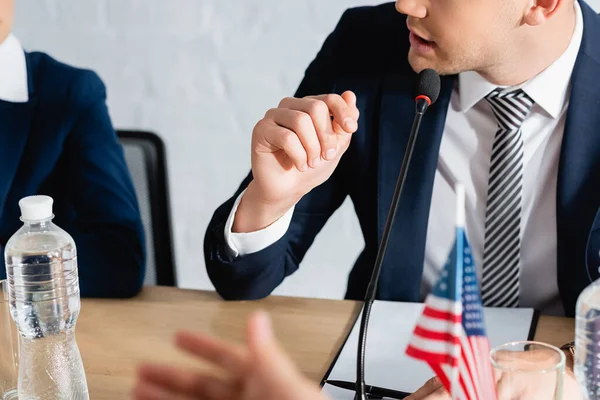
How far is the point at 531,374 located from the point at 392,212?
0.23 meters

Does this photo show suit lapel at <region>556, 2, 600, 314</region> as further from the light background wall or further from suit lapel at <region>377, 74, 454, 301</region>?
the light background wall

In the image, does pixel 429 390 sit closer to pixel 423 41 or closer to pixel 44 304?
pixel 44 304

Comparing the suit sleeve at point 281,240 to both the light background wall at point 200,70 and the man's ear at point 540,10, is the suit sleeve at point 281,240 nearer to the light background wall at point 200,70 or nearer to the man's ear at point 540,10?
the man's ear at point 540,10

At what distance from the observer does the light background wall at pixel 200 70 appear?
1933 mm

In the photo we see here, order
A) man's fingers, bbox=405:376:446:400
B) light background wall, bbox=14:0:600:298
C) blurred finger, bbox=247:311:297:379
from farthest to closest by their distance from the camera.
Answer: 1. light background wall, bbox=14:0:600:298
2. man's fingers, bbox=405:376:446:400
3. blurred finger, bbox=247:311:297:379

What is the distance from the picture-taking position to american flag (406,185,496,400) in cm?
59

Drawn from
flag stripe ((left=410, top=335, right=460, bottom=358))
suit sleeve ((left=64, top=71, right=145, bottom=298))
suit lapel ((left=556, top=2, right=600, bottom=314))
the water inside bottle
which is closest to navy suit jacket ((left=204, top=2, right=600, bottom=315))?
suit lapel ((left=556, top=2, right=600, bottom=314))

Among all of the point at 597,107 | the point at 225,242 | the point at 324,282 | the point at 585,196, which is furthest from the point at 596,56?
the point at 324,282

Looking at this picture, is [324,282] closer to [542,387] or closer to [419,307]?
[419,307]

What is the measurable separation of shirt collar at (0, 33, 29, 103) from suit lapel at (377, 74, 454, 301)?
57 centimetres

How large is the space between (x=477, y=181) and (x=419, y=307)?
231mm

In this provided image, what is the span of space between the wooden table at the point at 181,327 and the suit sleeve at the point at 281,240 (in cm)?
3

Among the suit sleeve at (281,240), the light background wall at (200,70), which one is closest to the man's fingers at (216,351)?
the suit sleeve at (281,240)

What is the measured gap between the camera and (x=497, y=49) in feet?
3.68
